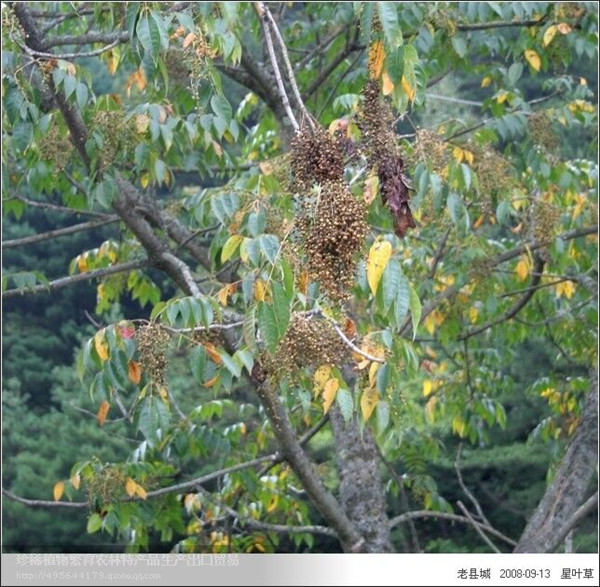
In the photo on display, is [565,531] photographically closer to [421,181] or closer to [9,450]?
[421,181]

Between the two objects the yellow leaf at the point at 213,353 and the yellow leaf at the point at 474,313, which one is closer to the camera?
the yellow leaf at the point at 213,353

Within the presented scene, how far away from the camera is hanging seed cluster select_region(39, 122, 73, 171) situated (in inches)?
107

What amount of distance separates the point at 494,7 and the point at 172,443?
166 centimetres

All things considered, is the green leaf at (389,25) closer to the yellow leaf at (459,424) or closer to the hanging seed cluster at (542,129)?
the hanging seed cluster at (542,129)

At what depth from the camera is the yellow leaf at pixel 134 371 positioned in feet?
6.49

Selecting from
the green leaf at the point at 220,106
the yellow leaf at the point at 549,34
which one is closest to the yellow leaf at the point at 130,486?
the green leaf at the point at 220,106

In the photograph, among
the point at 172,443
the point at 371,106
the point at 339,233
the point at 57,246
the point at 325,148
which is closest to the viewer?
the point at 339,233

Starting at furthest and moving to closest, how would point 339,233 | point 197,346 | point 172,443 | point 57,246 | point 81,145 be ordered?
point 57,246, point 172,443, point 81,145, point 197,346, point 339,233

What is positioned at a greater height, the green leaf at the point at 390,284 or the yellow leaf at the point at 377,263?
the yellow leaf at the point at 377,263

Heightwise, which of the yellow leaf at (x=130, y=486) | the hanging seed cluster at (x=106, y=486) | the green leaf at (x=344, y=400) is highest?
the green leaf at (x=344, y=400)

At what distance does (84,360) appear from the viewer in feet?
6.76

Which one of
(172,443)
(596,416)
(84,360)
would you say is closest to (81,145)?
(84,360)

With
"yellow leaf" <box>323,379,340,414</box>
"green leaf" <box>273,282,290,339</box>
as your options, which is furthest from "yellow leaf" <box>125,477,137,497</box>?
"green leaf" <box>273,282,290,339</box>

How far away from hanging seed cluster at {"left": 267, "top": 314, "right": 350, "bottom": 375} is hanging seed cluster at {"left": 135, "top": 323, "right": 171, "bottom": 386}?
0.21 meters
